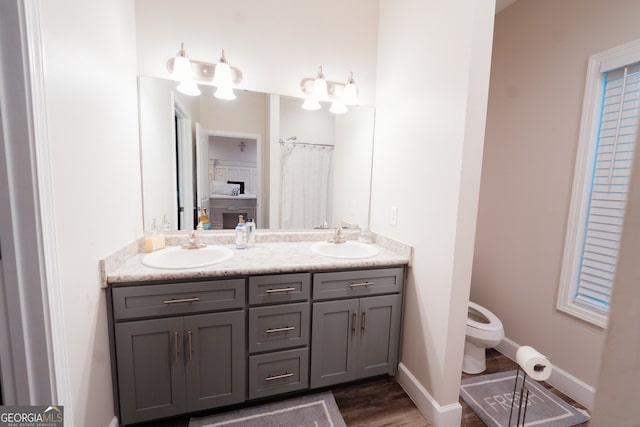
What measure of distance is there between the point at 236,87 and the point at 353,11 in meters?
1.07

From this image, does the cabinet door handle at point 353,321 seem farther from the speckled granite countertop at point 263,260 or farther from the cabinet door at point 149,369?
the cabinet door at point 149,369

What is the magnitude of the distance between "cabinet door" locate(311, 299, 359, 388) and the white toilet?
0.84m

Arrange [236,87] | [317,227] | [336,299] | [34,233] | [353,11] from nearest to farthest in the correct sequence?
[34,233] → [336,299] → [236,87] → [353,11] → [317,227]

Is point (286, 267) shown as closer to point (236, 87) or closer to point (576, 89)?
point (236, 87)

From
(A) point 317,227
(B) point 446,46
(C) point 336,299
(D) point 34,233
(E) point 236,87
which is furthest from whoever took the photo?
(A) point 317,227

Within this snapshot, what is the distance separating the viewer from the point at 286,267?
1457mm

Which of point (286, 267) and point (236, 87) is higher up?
point (236, 87)

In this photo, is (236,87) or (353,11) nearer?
(236,87)

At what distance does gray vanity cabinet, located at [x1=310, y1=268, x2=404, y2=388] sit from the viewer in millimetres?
1562

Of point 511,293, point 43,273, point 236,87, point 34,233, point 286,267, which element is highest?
point 236,87

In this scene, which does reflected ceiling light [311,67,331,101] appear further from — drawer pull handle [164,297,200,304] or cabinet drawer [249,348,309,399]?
cabinet drawer [249,348,309,399]

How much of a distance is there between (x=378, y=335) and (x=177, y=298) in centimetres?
119

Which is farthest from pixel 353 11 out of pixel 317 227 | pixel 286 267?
pixel 286 267

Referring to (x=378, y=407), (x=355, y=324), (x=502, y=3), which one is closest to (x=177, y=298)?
(x=355, y=324)
